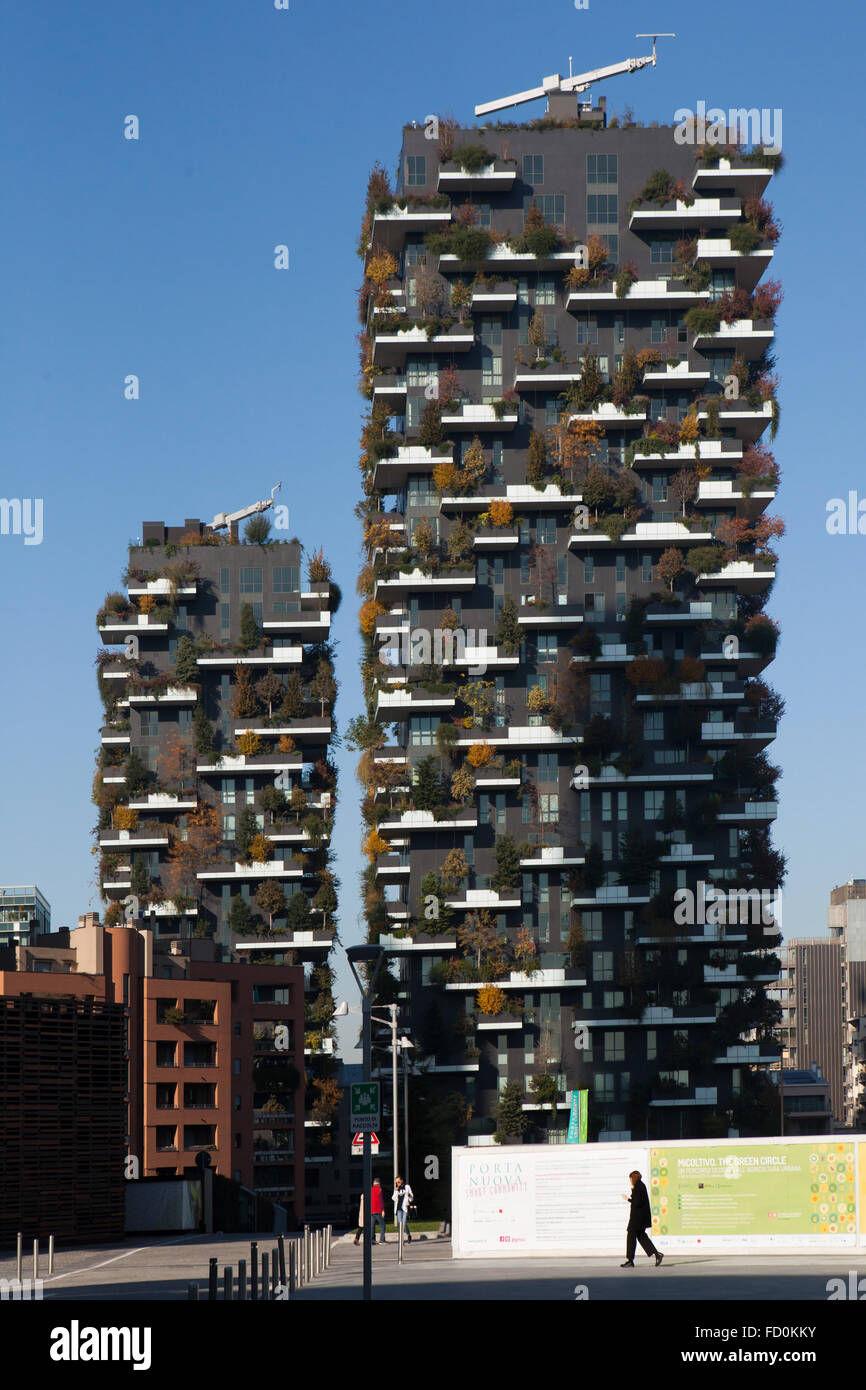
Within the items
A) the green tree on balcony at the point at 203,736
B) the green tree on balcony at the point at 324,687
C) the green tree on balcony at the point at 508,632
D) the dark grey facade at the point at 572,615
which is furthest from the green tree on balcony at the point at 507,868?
the green tree on balcony at the point at 203,736

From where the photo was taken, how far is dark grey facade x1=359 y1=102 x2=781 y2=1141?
95.9 m

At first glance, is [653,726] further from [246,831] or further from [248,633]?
[248,633]

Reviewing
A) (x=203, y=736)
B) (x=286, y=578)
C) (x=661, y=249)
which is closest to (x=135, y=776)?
(x=203, y=736)

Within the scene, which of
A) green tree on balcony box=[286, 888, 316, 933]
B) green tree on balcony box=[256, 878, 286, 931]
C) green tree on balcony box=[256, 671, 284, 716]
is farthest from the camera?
green tree on balcony box=[256, 671, 284, 716]

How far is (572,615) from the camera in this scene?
100875 mm

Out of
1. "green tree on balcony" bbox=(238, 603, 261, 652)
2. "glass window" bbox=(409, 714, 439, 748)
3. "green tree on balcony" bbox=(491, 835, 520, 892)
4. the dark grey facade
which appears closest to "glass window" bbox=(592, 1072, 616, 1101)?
the dark grey facade

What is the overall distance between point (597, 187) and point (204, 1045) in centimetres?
5634

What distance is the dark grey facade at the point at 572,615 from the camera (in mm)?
95938

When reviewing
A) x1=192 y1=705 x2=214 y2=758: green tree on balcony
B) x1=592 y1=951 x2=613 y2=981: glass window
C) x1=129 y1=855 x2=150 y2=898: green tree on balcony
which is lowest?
x1=592 y1=951 x2=613 y2=981: glass window

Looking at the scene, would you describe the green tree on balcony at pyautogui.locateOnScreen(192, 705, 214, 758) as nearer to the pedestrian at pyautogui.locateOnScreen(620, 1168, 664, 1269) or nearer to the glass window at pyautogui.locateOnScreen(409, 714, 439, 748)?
the glass window at pyautogui.locateOnScreen(409, 714, 439, 748)

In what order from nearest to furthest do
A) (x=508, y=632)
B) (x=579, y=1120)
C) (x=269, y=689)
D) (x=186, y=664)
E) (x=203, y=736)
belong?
(x=579, y=1120) < (x=508, y=632) < (x=203, y=736) < (x=269, y=689) < (x=186, y=664)

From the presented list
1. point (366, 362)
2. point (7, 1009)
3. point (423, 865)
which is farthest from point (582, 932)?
point (7, 1009)

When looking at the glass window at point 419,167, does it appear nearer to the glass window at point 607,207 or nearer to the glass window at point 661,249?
the glass window at point 607,207
